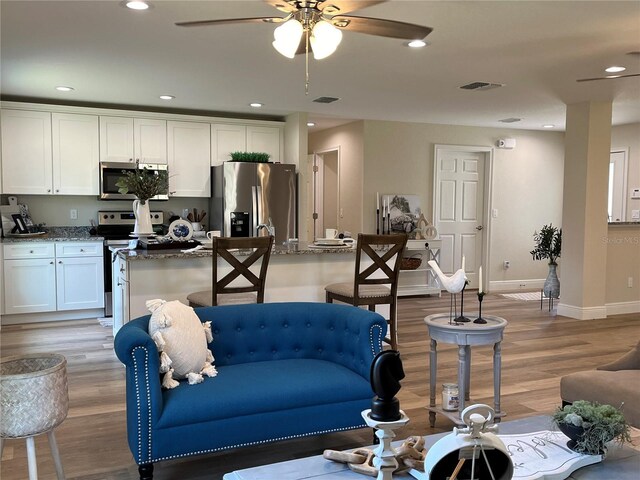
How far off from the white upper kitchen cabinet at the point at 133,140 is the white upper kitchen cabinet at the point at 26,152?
59 centimetres

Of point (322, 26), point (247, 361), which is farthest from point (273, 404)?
point (322, 26)

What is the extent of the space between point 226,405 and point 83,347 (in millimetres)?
3004

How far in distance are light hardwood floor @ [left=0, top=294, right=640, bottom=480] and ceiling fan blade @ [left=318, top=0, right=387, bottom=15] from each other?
2.19 meters

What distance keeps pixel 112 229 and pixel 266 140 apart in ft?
7.16

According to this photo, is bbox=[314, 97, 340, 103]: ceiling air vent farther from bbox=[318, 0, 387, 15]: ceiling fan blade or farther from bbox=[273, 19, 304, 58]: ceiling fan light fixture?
bbox=[273, 19, 304, 58]: ceiling fan light fixture

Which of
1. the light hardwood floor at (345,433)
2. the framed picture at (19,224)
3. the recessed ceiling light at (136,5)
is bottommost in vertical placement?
the light hardwood floor at (345,433)

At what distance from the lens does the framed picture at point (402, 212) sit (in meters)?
7.95

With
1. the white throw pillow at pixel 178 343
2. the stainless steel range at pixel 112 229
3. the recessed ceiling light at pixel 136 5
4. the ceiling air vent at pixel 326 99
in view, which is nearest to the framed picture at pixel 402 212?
the ceiling air vent at pixel 326 99

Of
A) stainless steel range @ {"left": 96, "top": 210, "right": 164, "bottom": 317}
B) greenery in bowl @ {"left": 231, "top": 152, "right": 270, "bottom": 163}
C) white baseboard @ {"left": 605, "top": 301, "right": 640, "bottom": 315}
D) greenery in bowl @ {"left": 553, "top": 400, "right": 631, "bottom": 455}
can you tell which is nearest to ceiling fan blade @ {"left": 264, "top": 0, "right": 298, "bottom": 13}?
greenery in bowl @ {"left": 553, "top": 400, "right": 631, "bottom": 455}

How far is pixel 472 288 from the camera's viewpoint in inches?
344

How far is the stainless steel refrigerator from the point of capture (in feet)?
22.0

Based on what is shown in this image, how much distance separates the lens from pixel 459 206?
851 centimetres

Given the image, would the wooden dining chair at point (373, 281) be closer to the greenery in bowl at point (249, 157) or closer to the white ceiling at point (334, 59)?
the white ceiling at point (334, 59)

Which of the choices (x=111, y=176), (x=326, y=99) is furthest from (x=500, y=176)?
(x=111, y=176)
